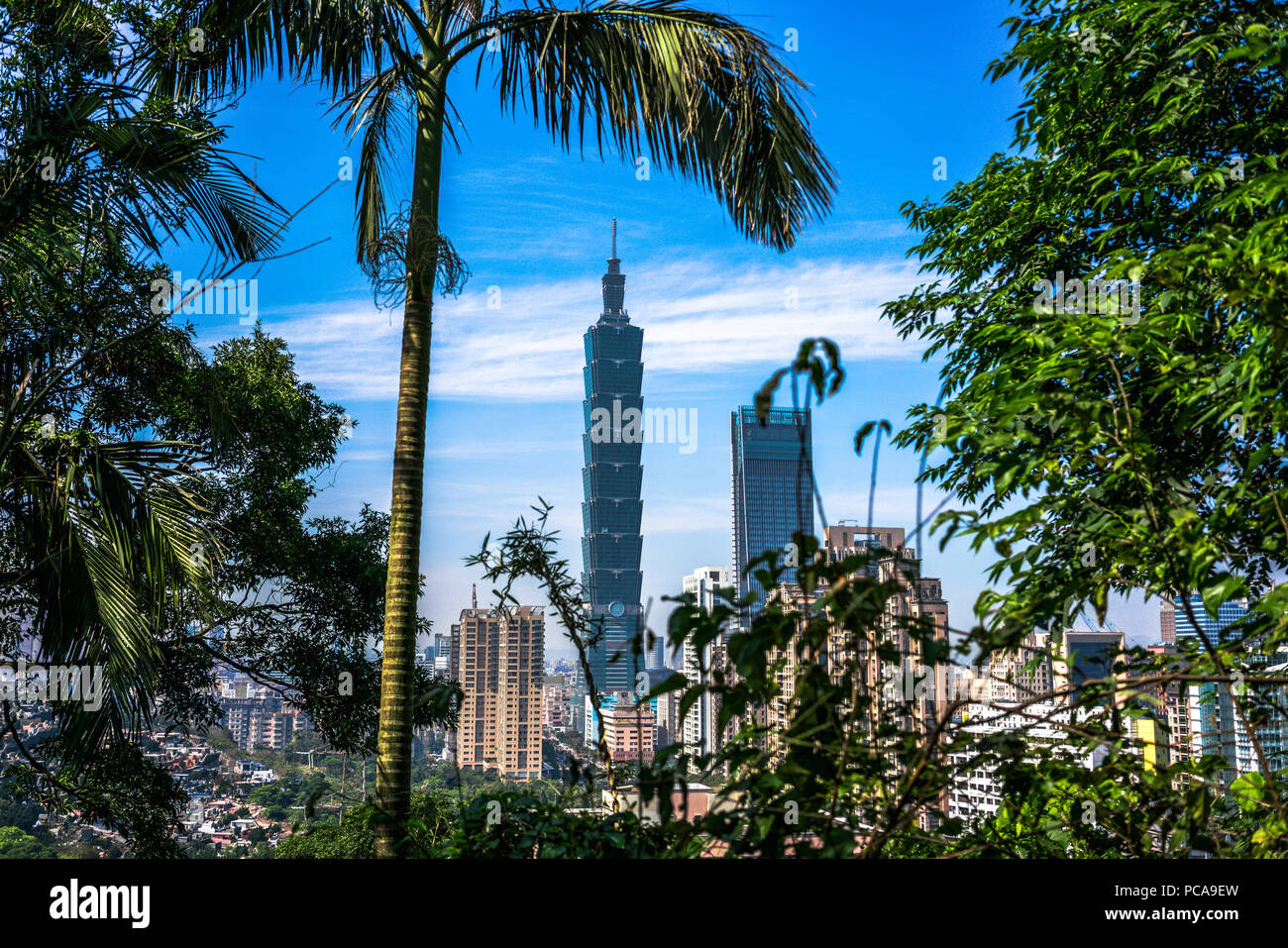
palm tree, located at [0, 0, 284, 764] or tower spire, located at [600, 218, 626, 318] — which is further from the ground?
tower spire, located at [600, 218, 626, 318]

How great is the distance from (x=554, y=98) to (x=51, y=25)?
333 centimetres

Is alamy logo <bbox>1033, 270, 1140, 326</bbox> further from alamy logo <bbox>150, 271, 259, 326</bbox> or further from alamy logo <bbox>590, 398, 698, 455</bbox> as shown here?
alamy logo <bbox>150, 271, 259, 326</bbox>

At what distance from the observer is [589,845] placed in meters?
1.62

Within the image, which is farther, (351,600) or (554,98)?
(351,600)

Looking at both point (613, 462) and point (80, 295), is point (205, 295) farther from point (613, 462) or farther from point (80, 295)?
point (613, 462)

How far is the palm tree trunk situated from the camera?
3604mm

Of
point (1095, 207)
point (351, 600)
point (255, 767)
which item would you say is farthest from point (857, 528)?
point (255, 767)
